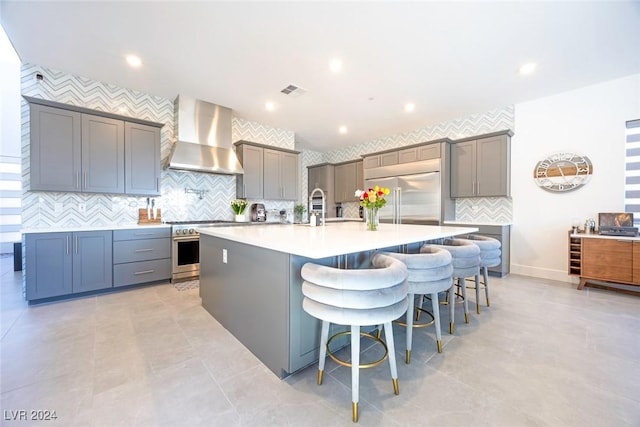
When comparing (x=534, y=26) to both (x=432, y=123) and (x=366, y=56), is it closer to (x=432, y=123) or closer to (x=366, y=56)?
(x=366, y=56)

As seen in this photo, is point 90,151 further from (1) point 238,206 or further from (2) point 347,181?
(2) point 347,181

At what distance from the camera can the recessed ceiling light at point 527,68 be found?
2.96 meters

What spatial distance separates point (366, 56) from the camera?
2.79 m

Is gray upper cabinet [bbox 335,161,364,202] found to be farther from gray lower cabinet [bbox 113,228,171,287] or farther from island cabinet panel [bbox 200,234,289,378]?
island cabinet panel [bbox 200,234,289,378]

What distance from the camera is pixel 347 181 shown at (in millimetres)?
6500

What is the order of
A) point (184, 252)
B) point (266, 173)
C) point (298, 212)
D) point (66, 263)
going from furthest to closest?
point (298, 212) < point (266, 173) < point (184, 252) < point (66, 263)

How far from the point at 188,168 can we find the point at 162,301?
80.8 inches

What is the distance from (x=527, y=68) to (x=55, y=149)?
5847 millimetres

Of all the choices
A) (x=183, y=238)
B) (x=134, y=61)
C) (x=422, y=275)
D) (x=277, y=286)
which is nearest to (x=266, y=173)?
(x=183, y=238)

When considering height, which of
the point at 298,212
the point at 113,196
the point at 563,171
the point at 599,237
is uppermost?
the point at 563,171

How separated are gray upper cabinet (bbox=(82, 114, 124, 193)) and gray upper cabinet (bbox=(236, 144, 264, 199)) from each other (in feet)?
5.85

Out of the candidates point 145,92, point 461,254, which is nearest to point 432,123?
point 461,254

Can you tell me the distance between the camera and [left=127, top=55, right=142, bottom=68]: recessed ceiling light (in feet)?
9.40

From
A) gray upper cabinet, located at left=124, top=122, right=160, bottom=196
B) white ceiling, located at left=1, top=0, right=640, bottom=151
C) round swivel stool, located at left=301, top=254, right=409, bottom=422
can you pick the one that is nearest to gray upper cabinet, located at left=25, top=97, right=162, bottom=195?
gray upper cabinet, located at left=124, top=122, right=160, bottom=196
